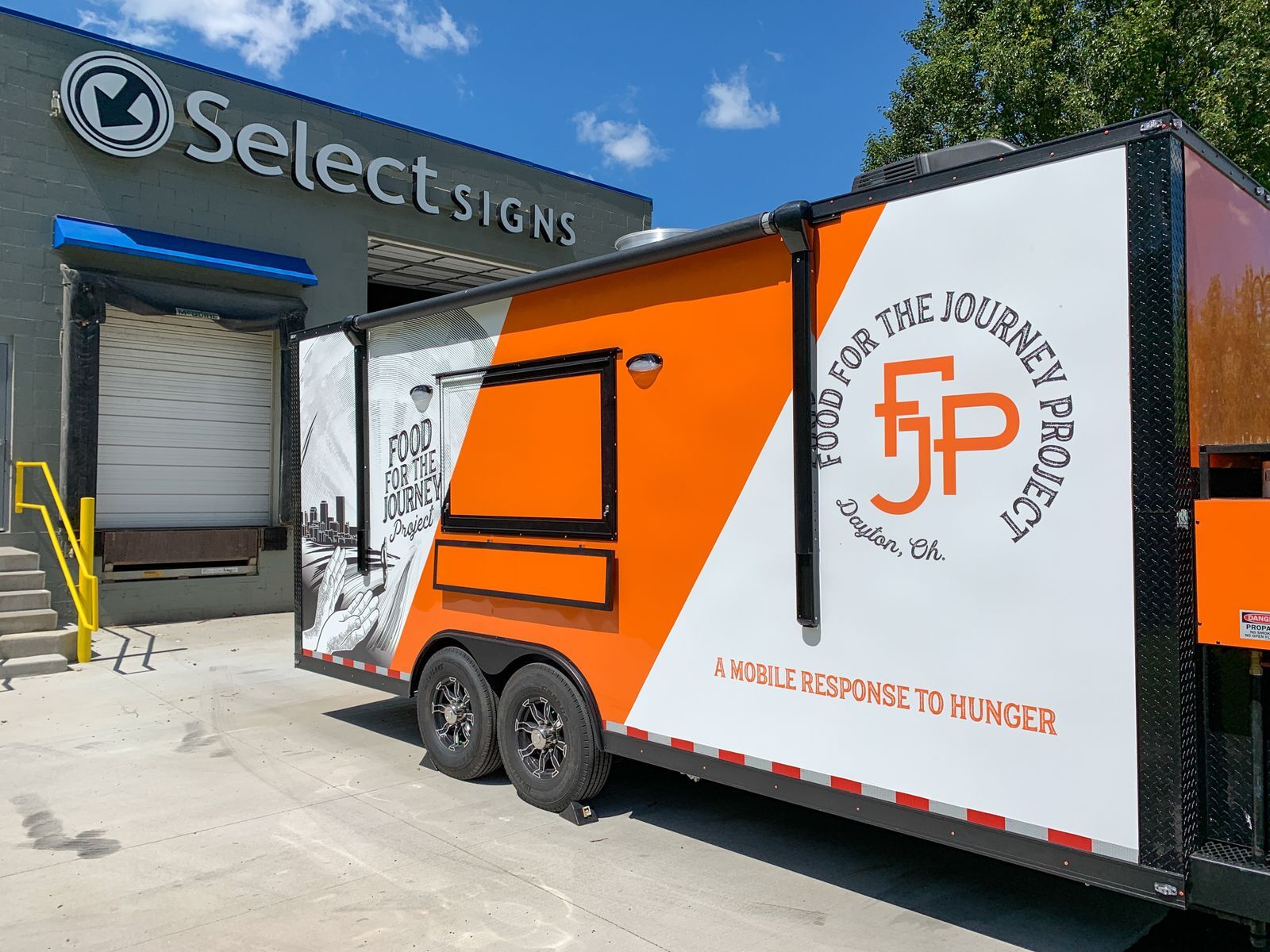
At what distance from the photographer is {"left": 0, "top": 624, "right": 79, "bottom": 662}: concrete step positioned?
9.02 metres

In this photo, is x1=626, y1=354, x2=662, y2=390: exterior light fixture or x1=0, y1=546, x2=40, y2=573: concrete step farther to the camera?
x1=0, y1=546, x2=40, y2=573: concrete step

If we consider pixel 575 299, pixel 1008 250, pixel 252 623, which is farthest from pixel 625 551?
pixel 252 623

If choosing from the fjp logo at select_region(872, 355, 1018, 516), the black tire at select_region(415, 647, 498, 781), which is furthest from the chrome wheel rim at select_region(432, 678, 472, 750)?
the fjp logo at select_region(872, 355, 1018, 516)

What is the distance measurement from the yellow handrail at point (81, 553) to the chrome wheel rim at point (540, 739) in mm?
6211

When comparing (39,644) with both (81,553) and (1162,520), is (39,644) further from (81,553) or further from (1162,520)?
(1162,520)

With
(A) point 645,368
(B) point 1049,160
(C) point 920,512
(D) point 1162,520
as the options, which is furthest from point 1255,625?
(A) point 645,368

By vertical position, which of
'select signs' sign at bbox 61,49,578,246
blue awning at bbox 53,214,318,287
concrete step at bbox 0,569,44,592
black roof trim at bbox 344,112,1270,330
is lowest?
concrete step at bbox 0,569,44,592

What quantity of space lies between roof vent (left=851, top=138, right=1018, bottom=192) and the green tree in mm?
9307

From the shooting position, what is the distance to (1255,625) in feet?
9.68

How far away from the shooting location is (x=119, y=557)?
11.2 metres

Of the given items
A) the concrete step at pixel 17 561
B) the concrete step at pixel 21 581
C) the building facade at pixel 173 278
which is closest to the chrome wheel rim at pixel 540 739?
the building facade at pixel 173 278

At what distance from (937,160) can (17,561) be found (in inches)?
403

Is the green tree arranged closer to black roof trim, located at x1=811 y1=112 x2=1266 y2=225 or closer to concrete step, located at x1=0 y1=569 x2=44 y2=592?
black roof trim, located at x1=811 y1=112 x2=1266 y2=225

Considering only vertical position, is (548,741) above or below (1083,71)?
below
